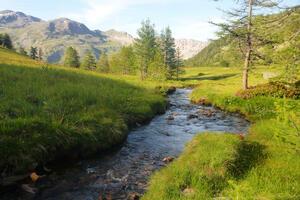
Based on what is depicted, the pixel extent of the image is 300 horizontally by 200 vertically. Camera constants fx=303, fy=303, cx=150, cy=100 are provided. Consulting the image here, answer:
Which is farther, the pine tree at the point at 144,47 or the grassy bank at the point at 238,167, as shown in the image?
the pine tree at the point at 144,47

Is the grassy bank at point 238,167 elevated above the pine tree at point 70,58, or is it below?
below

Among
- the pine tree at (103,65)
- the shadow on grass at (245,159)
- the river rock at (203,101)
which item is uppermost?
the pine tree at (103,65)

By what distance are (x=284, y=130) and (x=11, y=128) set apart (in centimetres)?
914

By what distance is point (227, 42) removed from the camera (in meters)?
36.1

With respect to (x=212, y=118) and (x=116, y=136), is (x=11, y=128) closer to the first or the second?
(x=116, y=136)

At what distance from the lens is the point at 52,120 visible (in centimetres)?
1309

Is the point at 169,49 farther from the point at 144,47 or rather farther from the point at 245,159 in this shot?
the point at 245,159

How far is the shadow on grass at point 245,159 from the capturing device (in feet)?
31.8

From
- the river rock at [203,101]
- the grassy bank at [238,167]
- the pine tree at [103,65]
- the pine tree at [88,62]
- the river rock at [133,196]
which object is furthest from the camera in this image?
the pine tree at [88,62]

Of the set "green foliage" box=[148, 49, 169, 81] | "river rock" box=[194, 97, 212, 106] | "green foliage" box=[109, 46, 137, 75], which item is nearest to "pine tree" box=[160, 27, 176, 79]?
"green foliage" box=[109, 46, 137, 75]

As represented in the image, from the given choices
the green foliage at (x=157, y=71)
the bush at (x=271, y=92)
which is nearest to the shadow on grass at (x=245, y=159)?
the bush at (x=271, y=92)

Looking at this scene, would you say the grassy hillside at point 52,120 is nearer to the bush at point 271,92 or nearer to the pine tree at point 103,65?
the bush at point 271,92

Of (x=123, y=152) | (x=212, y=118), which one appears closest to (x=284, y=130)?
(x=123, y=152)

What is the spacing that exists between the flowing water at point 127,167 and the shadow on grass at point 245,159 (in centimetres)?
301
